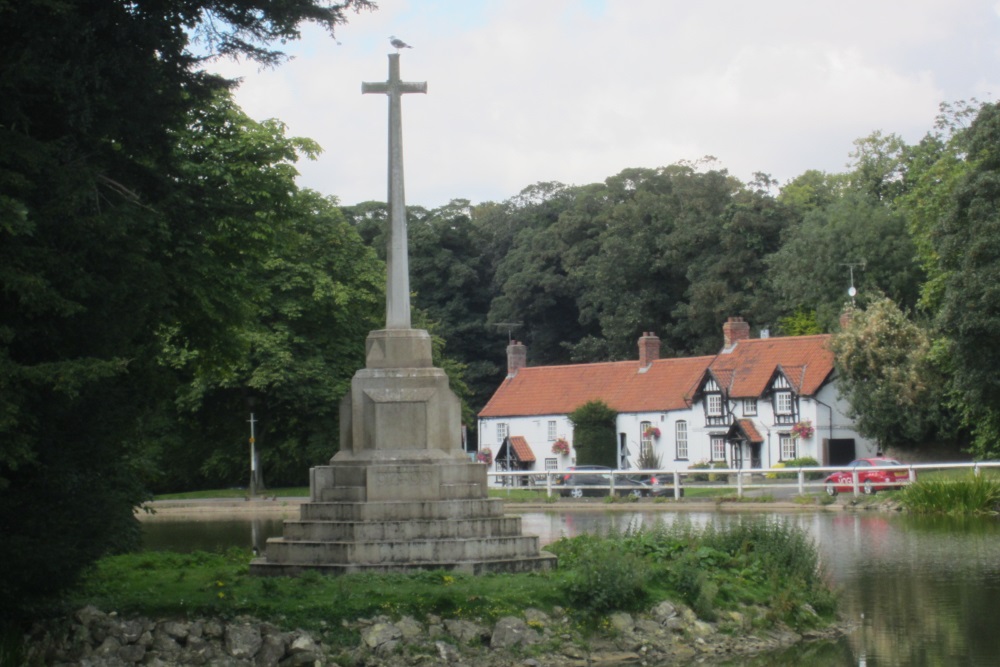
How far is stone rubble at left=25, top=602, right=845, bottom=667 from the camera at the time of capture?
1345 cm

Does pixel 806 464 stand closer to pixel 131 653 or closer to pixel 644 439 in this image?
pixel 644 439

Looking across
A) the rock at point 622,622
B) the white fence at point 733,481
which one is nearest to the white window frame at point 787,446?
the white fence at point 733,481

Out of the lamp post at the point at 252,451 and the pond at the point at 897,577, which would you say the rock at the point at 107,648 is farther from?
the lamp post at the point at 252,451

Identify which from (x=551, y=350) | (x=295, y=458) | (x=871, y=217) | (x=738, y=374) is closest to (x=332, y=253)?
(x=295, y=458)

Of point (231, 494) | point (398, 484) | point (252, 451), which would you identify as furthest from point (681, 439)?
point (398, 484)

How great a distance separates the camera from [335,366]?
59.0 meters

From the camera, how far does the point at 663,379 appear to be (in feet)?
239

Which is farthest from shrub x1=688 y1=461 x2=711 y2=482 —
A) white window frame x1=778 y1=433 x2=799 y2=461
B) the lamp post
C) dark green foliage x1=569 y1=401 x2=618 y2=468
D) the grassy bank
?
the grassy bank

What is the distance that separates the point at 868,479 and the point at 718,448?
2091 centimetres

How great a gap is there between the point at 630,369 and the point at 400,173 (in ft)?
187

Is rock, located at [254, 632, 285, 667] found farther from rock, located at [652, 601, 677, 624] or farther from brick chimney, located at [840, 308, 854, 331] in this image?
brick chimney, located at [840, 308, 854, 331]

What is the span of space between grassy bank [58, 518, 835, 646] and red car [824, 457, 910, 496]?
2641 centimetres

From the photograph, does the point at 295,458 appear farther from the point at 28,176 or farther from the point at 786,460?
the point at 28,176

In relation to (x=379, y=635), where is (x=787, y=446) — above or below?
above
